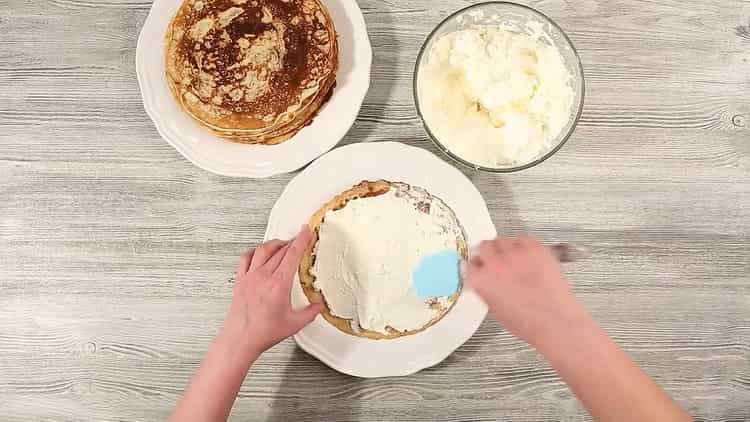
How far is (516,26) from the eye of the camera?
1.16 m

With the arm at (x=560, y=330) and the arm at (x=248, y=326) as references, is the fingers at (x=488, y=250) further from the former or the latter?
the arm at (x=248, y=326)

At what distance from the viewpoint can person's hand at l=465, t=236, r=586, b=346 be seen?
91 centimetres

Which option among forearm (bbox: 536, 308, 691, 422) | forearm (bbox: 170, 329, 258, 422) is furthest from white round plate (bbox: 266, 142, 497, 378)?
forearm (bbox: 536, 308, 691, 422)

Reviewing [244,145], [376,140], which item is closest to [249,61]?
[244,145]

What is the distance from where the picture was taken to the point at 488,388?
1.20 m

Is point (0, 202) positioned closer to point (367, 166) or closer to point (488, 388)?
point (367, 166)

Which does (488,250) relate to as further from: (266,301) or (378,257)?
(266,301)

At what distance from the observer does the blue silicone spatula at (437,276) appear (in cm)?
111

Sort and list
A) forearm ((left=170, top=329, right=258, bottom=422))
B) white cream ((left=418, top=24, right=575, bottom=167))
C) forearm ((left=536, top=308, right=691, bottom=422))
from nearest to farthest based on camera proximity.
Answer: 1. forearm ((left=536, top=308, right=691, bottom=422))
2. forearm ((left=170, top=329, right=258, bottom=422))
3. white cream ((left=418, top=24, right=575, bottom=167))

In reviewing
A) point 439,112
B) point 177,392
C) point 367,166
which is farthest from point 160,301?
point 439,112

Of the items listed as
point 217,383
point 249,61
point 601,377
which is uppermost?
point 249,61

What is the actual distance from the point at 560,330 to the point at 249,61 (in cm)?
69

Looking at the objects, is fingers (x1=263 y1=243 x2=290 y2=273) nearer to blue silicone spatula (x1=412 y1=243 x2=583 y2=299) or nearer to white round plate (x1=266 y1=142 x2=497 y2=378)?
white round plate (x1=266 y1=142 x2=497 y2=378)

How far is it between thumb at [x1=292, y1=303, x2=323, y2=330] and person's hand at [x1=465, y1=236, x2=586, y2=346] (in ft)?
1.02
